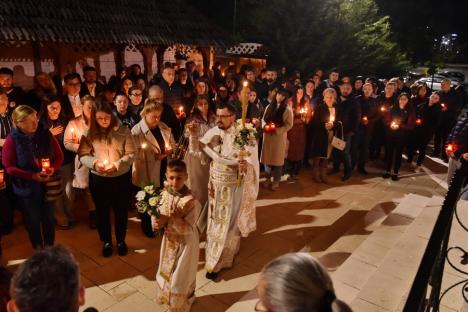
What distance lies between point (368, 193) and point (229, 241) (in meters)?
4.74

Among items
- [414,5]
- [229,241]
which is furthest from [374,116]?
[414,5]

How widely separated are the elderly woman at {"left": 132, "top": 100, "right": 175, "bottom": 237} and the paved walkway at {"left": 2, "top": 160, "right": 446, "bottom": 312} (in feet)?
3.17

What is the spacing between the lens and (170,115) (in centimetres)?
687

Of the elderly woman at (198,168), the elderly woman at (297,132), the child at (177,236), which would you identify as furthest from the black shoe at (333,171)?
the child at (177,236)

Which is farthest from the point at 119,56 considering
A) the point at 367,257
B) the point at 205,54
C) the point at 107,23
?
the point at 367,257

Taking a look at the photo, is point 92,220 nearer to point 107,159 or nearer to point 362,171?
point 107,159

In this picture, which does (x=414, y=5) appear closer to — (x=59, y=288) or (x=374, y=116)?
(x=374, y=116)

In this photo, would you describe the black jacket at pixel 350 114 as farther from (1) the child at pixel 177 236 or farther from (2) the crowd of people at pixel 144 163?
(1) the child at pixel 177 236

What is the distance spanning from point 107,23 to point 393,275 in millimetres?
9585

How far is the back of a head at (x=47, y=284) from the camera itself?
6.01ft

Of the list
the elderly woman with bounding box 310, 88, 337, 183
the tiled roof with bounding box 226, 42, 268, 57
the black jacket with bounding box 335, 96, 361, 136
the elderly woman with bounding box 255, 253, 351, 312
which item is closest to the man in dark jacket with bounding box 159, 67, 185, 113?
the elderly woman with bounding box 310, 88, 337, 183

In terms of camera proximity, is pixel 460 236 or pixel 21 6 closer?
pixel 460 236

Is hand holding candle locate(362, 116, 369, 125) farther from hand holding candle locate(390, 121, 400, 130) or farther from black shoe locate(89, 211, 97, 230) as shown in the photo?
black shoe locate(89, 211, 97, 230)

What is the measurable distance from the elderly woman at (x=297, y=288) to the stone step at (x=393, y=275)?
2.41 m
